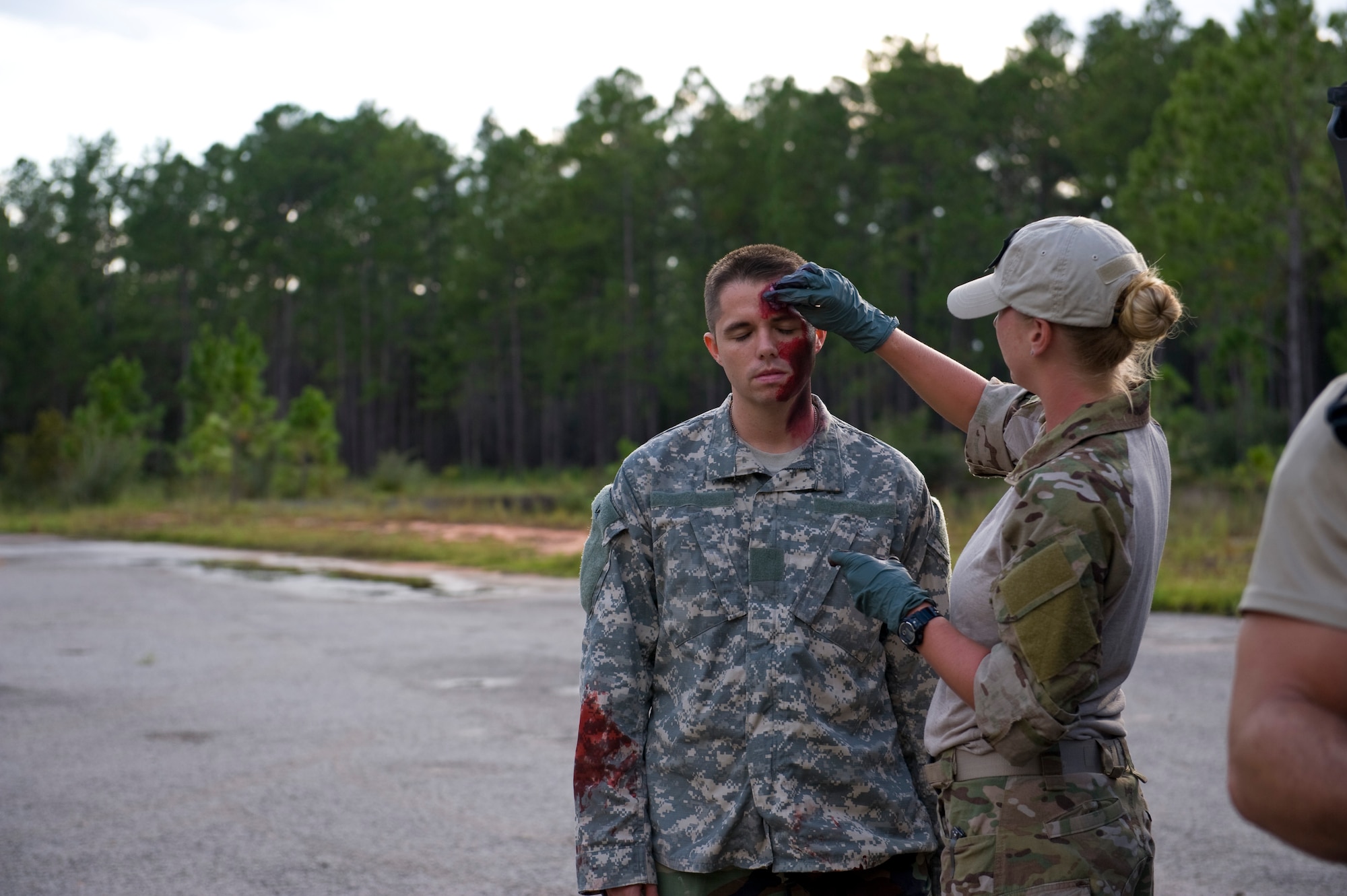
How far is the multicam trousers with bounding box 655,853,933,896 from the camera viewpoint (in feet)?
8.78

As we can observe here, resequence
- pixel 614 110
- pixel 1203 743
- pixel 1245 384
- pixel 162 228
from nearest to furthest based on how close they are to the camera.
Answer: pixel 1203 743 < pixel 1245 384 < pixel 614 110 < pixel 162 228

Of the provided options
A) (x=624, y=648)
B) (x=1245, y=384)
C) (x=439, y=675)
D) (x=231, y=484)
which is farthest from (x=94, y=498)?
(x=624, y=648)

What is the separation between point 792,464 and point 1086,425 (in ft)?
2.61

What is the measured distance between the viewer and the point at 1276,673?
139 cm

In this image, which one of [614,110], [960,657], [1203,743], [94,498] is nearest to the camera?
[960,657]

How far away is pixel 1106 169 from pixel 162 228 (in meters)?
57.1

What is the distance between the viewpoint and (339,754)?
776 cm

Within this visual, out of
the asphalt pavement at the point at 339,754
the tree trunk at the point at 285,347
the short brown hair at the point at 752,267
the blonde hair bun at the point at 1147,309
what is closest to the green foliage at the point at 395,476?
the tree trunk at the point at 285,347

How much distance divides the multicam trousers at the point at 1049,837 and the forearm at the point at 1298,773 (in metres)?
0.87

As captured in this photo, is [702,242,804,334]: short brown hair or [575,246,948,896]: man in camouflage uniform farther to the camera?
[702,242,804,334]: short brown hair

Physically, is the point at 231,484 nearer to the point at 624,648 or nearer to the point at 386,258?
the point at 386,258

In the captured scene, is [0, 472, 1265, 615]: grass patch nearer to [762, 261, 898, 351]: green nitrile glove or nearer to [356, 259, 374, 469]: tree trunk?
[762, 261, 898, 351]: green nitrile glove

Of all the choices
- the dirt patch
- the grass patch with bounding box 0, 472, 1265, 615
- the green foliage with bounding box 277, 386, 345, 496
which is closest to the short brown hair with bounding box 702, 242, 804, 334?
the grass patch with bounding box 0, 472, 1265, 615

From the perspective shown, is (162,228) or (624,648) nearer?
(624,648)
